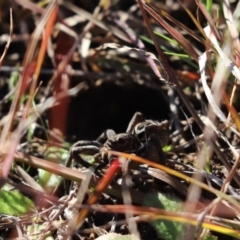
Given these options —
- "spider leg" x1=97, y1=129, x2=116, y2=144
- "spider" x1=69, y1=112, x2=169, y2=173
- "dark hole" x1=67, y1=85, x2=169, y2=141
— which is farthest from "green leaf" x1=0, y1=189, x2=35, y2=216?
"dark hole" x1=67, y1=85, x2=169, y2=141

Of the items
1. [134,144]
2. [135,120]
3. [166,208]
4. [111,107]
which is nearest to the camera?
[166,208]

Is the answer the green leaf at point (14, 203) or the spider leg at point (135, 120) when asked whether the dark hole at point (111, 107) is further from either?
the green leaf at point (14, 203)

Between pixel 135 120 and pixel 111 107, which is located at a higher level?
pixel 135 120

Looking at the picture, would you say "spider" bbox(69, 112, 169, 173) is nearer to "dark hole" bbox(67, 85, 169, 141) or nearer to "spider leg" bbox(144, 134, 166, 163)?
"spider leg" bbox(144, 134, 166, 163)

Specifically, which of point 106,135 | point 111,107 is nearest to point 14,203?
point 106,135

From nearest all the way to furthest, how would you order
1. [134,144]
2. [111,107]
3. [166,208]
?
[166,208]
[134,144]
[111,107]

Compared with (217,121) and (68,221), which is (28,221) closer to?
(68,221)

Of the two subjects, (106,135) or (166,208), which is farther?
(106,135)

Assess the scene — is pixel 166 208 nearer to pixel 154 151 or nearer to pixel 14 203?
pixel 154 151
